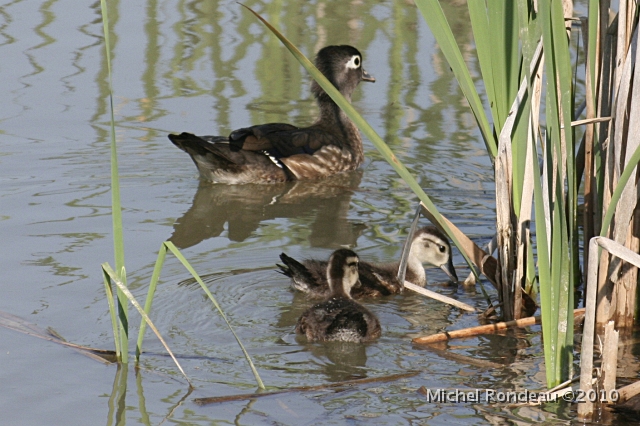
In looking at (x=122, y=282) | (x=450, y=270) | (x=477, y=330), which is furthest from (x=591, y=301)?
(x=450, y=270)

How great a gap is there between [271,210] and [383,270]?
178 centimetres

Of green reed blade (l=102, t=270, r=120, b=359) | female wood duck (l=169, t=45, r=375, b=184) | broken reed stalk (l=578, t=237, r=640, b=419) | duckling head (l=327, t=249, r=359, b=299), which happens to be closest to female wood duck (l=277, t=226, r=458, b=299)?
duckling head (l=327, t=249, r=359, b=299)

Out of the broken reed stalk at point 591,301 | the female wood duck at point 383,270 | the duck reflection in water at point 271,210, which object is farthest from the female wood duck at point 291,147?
the broken reed stalk at point 591,301

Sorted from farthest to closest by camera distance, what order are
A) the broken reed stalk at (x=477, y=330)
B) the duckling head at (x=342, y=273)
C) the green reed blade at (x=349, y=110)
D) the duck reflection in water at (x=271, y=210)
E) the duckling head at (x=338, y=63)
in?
1. the duckling head at (x=338, y=63)
2. the duck reflection in water at (x=271, y=210)
3. the duckling head at (x=342, y=273)
4. the broken reed stalk at (x=477, y=330)
5. the green reed blade at (x=349, y=110)

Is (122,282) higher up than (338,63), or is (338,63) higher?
(338,63)

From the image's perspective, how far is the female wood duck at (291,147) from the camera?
798 centimetres

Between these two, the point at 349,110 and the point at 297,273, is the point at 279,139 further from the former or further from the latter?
the point at 349,110

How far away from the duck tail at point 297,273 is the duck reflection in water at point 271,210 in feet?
3.14

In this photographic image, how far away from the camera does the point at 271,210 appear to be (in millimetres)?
7586

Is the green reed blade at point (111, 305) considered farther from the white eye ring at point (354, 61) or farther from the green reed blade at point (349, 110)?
the white eye ring at point (354, 61)

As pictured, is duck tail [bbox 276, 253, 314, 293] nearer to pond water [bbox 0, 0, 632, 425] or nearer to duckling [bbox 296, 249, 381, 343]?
pond water [bbox 0, 0, 632, 425]

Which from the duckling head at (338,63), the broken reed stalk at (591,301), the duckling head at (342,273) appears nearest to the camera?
the broken reed stalk at (591,301)

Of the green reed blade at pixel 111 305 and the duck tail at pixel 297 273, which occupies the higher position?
the green reed blade at pixel 111 305

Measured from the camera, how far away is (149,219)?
6945 millimetres
